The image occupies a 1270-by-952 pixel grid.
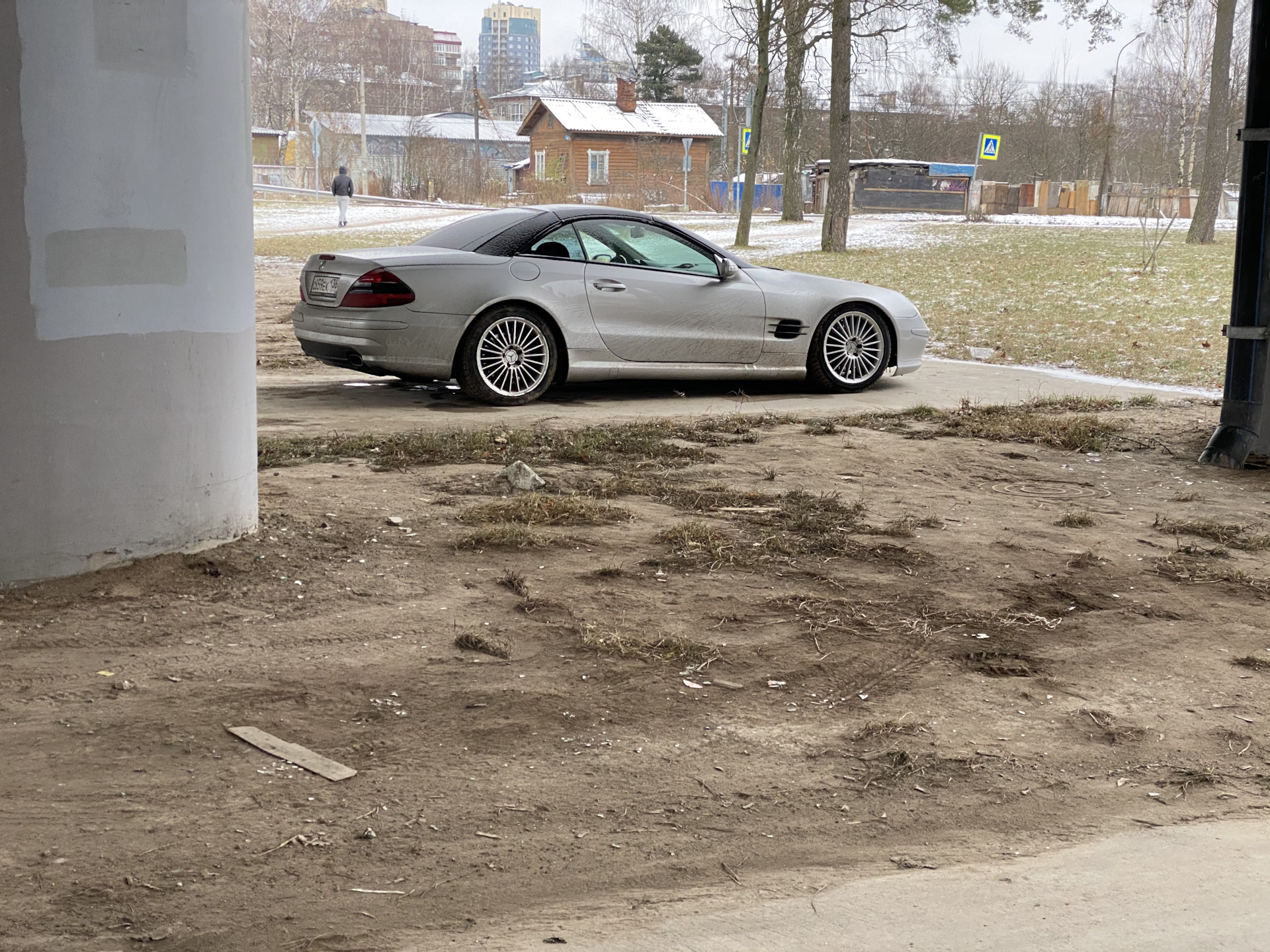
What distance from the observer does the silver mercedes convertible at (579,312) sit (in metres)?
8.87

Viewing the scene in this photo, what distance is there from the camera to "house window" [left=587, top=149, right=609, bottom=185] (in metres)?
70.3

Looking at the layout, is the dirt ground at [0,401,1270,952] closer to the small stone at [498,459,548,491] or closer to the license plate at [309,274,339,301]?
the small stone at [498,459,548,491]

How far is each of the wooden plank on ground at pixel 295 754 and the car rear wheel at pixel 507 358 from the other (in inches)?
225

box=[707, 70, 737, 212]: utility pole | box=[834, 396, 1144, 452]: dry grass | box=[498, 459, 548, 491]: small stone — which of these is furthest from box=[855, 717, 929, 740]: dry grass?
box=[707, 70, 737, 212]: utility pole

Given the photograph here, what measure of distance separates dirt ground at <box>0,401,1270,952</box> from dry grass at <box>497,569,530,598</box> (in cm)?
3

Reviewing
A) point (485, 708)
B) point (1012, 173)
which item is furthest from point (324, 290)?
point (1012, 173)

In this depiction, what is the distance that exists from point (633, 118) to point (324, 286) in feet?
211

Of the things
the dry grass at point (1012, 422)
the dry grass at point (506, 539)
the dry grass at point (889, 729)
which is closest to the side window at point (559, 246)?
the dry grass at point (1012, 422)

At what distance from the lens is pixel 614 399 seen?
1003 centimetres

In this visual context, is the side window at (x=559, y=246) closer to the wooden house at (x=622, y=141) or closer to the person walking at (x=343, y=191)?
the person walking at (x=343, y=191)

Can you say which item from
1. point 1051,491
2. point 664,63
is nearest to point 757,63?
point 1051,491

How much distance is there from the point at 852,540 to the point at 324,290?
4.75 meters

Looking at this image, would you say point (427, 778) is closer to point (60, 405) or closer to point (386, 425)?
point (60, 405)

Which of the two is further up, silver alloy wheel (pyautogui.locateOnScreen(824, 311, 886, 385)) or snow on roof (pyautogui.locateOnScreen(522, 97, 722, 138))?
snow on roof (pyautogui.locateOnScreen(522, 97, 722, 138))
